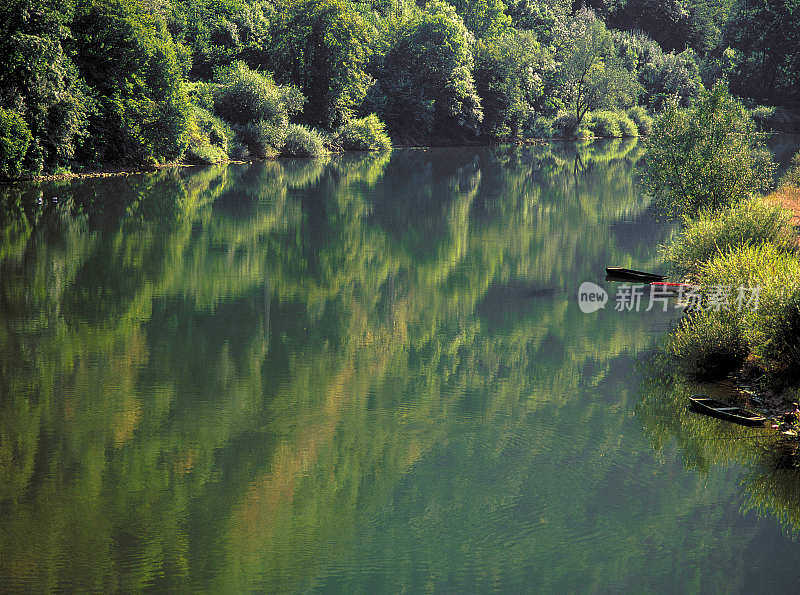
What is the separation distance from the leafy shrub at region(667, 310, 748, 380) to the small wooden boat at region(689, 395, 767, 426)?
1458 millimetres

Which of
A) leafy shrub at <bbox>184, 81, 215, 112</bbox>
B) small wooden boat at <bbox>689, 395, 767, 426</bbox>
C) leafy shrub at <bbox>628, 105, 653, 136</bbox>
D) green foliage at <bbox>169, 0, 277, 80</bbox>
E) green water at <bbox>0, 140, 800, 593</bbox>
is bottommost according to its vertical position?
green water at <bbox>0, 140, 800, 593</bbox>

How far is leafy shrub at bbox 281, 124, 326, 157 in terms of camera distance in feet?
214

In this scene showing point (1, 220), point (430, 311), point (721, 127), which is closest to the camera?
point (430, 311)

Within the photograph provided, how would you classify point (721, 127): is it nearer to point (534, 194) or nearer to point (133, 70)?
point (534, 194)

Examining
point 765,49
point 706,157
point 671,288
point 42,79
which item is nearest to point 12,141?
point 42,79

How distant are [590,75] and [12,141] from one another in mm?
70998

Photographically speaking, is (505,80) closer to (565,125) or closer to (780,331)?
(565,125)

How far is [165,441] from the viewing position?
1273 cm

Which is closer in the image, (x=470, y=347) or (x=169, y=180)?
(x=470, y=347)

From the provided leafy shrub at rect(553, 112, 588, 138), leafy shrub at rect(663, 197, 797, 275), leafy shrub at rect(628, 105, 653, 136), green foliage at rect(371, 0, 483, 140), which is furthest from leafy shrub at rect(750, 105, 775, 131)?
leafy shrub at rect(663, 197, 797, 275)

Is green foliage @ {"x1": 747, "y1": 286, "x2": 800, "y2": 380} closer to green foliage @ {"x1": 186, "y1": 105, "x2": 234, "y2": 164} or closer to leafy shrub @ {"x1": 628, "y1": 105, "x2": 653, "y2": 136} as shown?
green foliage @ {"x1": 186, "y1": 105, "x2": 234, "y2": 164}

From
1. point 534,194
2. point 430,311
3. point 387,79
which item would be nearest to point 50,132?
point 534,194

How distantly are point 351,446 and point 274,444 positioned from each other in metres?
1.09

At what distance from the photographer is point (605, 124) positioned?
98812 millimetres
